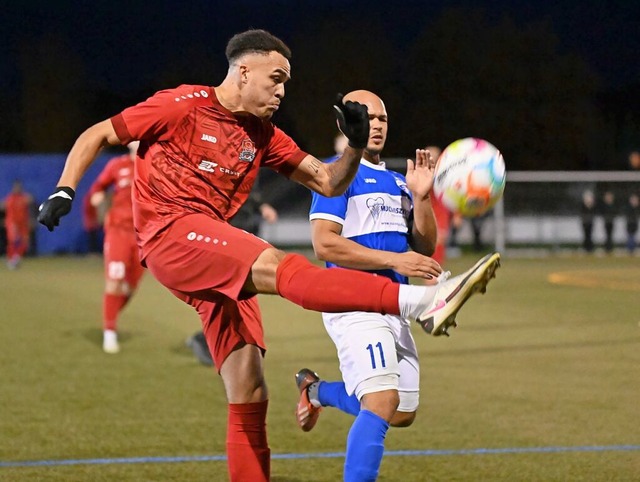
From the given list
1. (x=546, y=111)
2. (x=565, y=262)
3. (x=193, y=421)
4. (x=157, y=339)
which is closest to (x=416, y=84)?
(x=546, y=111)

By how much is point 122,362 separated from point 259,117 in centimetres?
654

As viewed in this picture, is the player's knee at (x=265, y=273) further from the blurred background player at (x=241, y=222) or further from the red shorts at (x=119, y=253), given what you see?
the red shorts at (x=119, y=253)

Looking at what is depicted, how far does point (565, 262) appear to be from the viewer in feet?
94.9

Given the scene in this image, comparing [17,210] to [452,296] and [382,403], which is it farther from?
[452,296]

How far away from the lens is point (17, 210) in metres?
30.0

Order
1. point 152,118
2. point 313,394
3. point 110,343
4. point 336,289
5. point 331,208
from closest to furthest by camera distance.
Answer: point 336,289
point 152,118
point 331,208
point 313,394
point 110,343

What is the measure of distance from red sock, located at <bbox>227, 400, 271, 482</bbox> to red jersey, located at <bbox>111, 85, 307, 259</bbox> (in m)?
0.93

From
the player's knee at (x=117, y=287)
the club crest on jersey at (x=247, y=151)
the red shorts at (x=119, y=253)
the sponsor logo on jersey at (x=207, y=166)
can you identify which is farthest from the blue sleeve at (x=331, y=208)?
the player's knee at (x=117, y=287)

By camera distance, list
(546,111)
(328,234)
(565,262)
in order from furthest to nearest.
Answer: (546,111) → (565,262) → (328,234)

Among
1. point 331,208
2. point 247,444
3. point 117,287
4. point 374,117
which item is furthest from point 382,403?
point 117,287

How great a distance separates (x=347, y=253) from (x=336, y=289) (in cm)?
126

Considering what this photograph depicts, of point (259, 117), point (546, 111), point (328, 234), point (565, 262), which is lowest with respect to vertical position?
point (565, 262)

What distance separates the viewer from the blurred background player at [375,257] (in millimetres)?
5445

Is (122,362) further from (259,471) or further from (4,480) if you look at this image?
(259,471)
